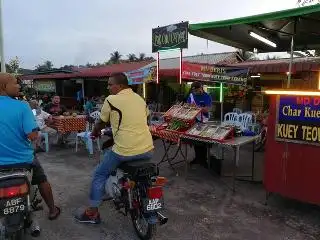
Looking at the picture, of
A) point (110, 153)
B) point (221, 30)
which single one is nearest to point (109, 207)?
point (110, 153)

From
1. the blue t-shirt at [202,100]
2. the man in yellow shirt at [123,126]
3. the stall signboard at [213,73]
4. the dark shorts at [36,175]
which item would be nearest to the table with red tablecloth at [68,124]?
the stall signboard at [213,73]

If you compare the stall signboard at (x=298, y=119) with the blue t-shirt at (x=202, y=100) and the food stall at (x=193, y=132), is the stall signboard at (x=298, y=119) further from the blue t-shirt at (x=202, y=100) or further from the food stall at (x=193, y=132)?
the blue t-shirt at (x=202, y=100)

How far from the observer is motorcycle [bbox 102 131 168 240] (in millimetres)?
4047

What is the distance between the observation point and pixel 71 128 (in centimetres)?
998

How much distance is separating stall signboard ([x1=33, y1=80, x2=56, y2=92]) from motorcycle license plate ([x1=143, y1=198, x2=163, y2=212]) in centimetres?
3024

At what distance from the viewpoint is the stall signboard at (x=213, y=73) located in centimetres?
943

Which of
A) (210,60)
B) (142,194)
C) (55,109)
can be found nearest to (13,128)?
(142,194)

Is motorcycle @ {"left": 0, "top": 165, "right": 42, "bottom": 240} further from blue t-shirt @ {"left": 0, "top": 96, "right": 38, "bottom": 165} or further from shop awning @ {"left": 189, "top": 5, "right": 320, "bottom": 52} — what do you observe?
shop awning @ {"left": 189, "top": 5, "right": 320, "bottom": 52}

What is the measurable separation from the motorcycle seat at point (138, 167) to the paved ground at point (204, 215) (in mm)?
809

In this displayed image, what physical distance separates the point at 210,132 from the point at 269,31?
8.44ft

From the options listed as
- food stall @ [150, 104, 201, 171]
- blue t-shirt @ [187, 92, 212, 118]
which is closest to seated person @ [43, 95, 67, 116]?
food stall @ [150, 104, 201, 171]

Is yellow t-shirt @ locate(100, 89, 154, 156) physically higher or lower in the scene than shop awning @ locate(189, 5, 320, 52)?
lower

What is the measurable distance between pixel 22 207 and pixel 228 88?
57.1 feet

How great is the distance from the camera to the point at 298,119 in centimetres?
493
